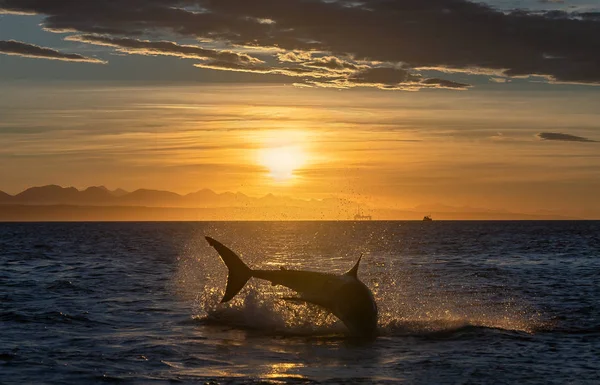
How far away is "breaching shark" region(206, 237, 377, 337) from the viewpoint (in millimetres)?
21750

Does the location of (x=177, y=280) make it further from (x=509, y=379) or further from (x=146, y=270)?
(x=509, y=379)

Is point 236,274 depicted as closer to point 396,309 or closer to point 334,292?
point 334,292

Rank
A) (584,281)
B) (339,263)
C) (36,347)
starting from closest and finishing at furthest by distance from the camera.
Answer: (36,347)
(584,281)
(339,263)

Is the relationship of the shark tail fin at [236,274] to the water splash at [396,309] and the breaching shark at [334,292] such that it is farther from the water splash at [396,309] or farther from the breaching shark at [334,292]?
the water splash at [396,309]

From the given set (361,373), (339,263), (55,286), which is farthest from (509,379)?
(339,263)

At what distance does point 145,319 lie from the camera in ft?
82.8

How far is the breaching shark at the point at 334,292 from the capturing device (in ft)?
71.4

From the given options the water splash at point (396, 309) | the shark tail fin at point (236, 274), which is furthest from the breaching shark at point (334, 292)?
the water splash at point (396, 309)

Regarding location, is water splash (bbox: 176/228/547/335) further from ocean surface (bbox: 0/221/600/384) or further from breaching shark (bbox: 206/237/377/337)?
breaching shark (bbox: 206/237/377/337)

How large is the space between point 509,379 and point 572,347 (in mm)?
4637

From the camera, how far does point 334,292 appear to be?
2209 centimetres

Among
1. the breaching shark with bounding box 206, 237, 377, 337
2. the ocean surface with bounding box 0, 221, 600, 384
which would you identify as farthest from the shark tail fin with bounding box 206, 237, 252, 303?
the ocean surface with bounding box 0, 221, 600, 384

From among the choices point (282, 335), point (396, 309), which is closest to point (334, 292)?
point (282, 335)

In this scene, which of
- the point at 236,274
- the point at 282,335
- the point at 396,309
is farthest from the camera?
the point at 396,309
